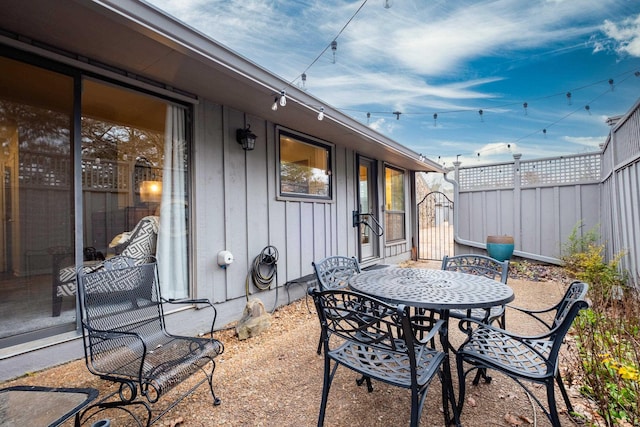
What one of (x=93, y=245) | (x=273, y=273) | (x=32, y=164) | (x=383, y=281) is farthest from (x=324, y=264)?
(x=32, y=164)

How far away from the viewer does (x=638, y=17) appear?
16.4 ft

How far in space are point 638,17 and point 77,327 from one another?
9.04 m

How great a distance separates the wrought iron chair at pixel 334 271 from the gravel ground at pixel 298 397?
17.7 inches

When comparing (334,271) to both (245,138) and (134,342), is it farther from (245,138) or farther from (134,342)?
(245,138)

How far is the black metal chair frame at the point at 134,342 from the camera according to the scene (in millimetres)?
1507

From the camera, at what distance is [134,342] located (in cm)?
191

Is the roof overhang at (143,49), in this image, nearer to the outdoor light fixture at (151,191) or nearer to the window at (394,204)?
the outdoor light fixture at (151,191)

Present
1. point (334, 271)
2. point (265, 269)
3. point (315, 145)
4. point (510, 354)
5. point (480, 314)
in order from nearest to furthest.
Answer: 1. point (510, 354)
2. point (480, 314)
3. point (334, 271)
4. point (265, 269)
5. point (315, 145)

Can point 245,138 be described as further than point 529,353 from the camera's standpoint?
Yes

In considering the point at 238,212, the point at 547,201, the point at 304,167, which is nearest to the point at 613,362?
the point at 238,212

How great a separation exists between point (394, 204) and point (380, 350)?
18.7ft

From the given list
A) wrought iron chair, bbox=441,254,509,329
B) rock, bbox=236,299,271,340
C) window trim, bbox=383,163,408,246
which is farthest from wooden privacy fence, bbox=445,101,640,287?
rock, bbox=236,299,271,340

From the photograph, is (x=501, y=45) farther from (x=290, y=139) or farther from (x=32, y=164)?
(x=32, y=164)

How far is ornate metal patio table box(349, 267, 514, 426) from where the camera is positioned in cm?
159
